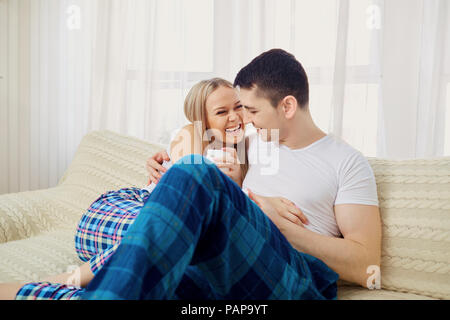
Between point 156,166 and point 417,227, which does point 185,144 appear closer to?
point 156,166

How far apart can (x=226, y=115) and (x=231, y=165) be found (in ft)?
0.63

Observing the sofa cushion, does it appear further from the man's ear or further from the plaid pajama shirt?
the plaid pajama shirt

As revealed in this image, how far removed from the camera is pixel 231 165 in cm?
148

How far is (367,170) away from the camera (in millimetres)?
1243

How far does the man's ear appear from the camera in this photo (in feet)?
4.37

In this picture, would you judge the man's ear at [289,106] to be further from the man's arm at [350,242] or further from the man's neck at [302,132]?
the man's arm at [350,242]

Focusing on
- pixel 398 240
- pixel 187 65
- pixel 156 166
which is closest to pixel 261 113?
pixel 156 166

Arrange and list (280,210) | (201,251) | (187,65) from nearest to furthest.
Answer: (201,251) → (280,210) → (187,65)

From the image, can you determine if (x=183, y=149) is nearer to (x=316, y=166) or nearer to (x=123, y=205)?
(x=123, y=205)
